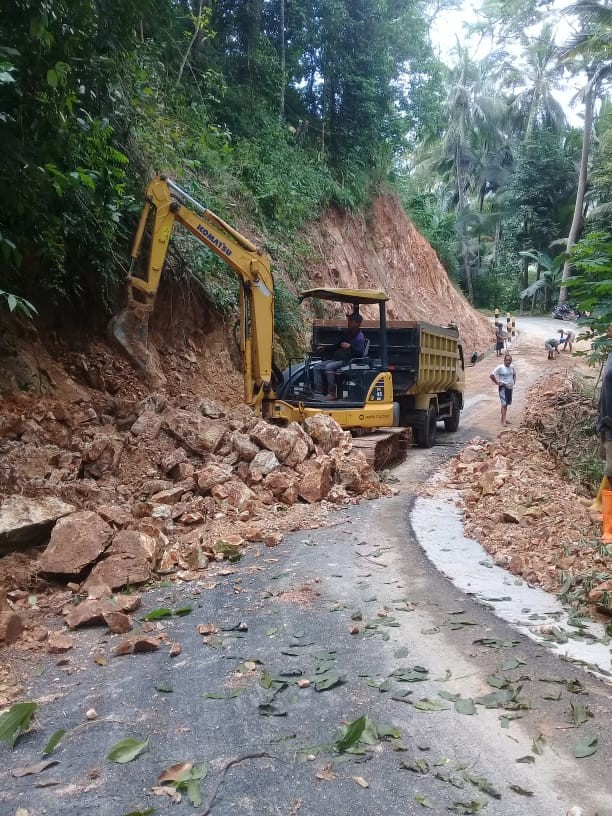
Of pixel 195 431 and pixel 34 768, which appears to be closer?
pixel 34 768

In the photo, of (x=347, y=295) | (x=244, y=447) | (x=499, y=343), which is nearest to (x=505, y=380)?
(x=347, y=295)

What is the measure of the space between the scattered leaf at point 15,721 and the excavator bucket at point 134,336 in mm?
7256

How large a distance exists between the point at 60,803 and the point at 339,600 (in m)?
2.42

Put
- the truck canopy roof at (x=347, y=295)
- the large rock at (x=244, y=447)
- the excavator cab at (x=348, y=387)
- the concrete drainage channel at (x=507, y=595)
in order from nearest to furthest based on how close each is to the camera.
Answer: the concrete drainage channel at (x=507, y=595) → the large rock at (x=244, y=447) → the excavator cab at (x=348, y=387) → the truck canopy roof at (x=347, y=295)

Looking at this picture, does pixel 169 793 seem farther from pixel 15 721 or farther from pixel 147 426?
pixel 147 426

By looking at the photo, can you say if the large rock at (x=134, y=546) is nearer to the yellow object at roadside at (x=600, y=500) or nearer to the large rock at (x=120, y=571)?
the large rock at (x=120, y=571)

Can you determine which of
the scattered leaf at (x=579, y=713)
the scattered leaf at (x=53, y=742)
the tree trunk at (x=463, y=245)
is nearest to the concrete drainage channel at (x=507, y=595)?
the scattered leaf at (x=579, y=713)

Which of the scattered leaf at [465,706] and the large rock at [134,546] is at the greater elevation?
the large rock at [134,546]

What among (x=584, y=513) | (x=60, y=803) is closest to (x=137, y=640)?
(x=60, y=803)

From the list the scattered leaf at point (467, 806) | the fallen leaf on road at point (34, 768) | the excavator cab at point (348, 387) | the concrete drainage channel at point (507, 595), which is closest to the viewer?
the scattered leaf at point (467, 806)

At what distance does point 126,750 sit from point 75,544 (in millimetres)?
2274

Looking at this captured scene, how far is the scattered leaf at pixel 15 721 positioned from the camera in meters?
3.07

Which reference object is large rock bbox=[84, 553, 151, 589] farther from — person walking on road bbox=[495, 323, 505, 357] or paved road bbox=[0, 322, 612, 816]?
person walking on road bbox=[495, 323, 505, 357]

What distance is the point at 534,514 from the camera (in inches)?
250
